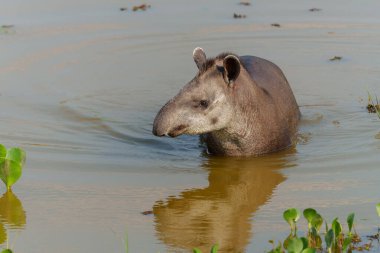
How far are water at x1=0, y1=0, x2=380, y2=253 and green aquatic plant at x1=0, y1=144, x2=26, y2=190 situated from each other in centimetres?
18

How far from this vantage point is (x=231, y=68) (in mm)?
10164

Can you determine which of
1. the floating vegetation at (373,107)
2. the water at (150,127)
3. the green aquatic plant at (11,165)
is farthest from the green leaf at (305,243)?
the floating vegetation at (373,107)

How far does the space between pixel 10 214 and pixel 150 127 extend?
3835mm

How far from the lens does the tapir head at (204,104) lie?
9883mm

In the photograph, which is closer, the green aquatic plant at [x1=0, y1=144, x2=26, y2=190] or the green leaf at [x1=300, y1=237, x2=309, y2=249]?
the green leaf at [x1=300, y1=237, x2=309, y2=249]

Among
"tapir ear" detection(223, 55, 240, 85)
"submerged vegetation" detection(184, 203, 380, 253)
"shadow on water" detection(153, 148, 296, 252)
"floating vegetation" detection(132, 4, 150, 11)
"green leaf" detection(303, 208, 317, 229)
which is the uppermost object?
"floating vegetation" detection(132, 4, 150, 11)

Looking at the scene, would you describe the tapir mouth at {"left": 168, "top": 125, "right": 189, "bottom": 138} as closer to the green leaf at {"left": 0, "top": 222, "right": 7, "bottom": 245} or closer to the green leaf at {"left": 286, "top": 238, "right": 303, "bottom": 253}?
the green leaf at {"left": 0, "top": 222, "right": 7, "bottom": 245}

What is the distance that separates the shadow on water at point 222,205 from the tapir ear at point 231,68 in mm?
938

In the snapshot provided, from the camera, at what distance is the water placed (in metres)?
8.23

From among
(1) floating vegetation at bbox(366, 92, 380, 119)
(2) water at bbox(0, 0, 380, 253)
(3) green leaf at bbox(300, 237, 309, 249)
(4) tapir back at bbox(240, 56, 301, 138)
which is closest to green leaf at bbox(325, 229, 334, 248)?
(3) green leaf at bbox(300, 237, 309, 249)

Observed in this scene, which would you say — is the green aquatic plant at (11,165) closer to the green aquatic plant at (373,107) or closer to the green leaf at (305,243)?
the green leaf at (305,243)

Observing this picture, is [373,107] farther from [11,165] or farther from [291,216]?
[11,165]

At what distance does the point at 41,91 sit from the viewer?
1327 centimetres

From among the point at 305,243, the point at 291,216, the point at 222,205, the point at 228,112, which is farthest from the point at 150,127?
the point at 305,243
